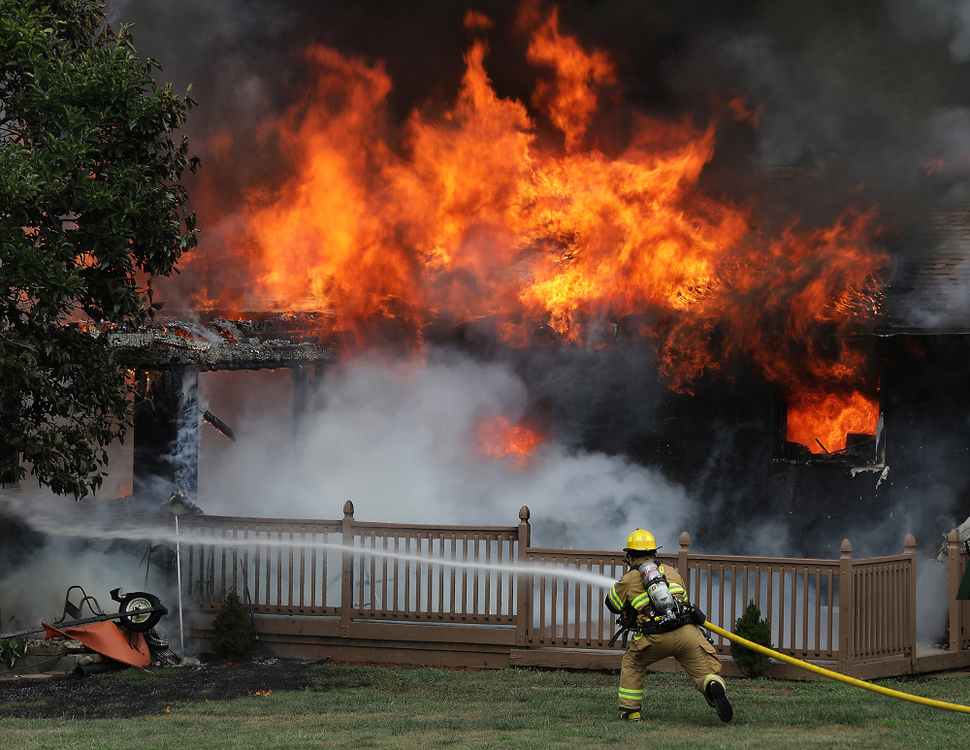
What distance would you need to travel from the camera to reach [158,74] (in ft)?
54.4

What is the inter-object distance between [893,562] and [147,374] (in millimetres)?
10262

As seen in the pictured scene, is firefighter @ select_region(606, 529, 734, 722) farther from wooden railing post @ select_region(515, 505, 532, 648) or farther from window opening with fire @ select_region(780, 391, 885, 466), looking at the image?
window opening with fire @ select_region(780, 391, 885, 466)

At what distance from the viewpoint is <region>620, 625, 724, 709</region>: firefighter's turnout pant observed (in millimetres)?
6770

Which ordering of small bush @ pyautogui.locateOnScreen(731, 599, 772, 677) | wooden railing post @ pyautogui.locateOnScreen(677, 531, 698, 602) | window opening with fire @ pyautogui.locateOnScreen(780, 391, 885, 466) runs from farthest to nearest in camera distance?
window opening with fire @ pyautogui.locateOnScreen(780, 391, 885, 466)
wooden railing post @ pyautogui.locateOnScreen(677, 531, 698, 602)
small bush @ pyautogui.locateOnScreen(731, 599, 772, 677)

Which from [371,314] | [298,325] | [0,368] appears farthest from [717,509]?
[0,368]

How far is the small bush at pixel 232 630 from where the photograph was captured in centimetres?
987

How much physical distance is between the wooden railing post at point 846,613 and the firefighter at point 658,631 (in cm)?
256

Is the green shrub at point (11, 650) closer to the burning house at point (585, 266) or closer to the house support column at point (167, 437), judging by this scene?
the house support column at point (167, 437)

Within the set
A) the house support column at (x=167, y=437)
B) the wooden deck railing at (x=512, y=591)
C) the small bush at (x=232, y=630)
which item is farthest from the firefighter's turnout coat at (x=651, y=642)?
the house support column at (x=167, y=437)

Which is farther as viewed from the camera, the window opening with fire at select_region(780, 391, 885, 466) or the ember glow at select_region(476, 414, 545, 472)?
the ember glow at select_region(476, 414, 545, 472)

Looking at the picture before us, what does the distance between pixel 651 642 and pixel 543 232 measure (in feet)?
27.1

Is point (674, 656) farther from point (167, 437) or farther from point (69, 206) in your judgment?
point (167, 437)

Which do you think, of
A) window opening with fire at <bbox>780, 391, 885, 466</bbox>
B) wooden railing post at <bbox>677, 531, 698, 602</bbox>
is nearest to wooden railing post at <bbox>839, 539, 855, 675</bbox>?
wooden railing post at <bbox>677, 531, 698, 602</bbox>

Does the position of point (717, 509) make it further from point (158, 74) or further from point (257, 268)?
point (158, 74)
